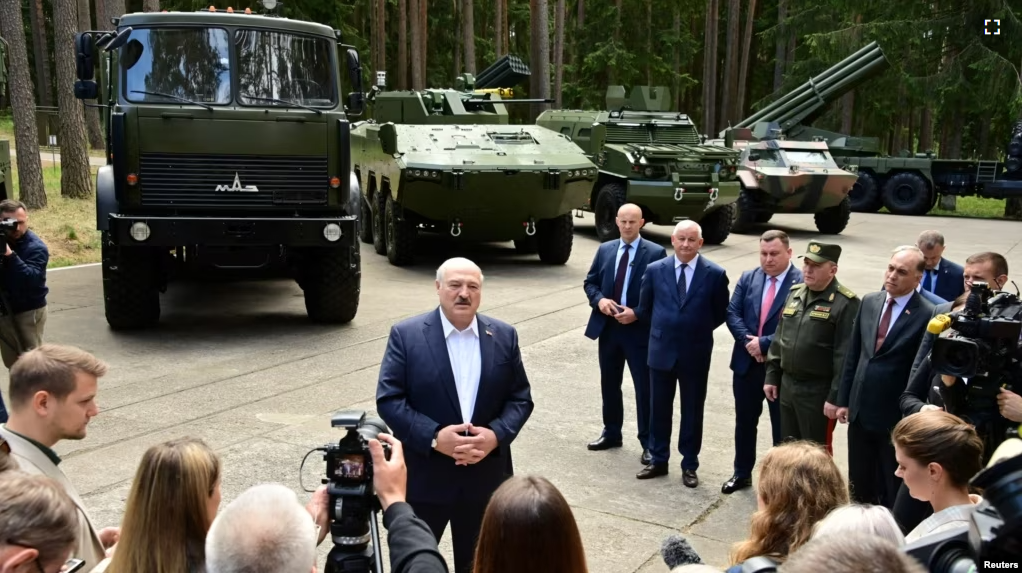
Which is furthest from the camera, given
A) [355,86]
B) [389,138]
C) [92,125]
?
[92,125]

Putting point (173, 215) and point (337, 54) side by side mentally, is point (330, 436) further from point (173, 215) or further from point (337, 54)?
point (337, 54)

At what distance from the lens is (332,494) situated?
278 cm

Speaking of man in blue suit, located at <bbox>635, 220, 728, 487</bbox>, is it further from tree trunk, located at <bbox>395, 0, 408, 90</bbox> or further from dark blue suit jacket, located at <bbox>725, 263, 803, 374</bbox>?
tree trunk, located at <bbox>395, 0, 408, 90</bbox>

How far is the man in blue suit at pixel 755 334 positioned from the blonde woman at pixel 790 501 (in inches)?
106

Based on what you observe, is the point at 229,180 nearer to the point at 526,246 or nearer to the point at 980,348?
the point at 980,348

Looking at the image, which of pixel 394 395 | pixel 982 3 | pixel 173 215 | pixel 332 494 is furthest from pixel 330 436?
pixel 982 3

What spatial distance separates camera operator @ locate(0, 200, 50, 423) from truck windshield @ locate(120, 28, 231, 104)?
242 centimetres

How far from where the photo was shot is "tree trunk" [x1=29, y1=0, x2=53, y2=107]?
1464 inches

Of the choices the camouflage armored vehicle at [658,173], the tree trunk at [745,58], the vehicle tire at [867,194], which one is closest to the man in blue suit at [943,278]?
the camouflage armored vehicle at [658,173]

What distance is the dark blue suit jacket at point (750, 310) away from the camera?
6047mm

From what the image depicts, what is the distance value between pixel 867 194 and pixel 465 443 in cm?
2275

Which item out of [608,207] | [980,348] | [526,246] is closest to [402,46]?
[608,207]

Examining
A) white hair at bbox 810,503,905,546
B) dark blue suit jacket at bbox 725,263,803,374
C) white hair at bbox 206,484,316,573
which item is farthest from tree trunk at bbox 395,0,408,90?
white hair at bbox 206,484,316,573

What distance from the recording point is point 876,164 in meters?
24.9
